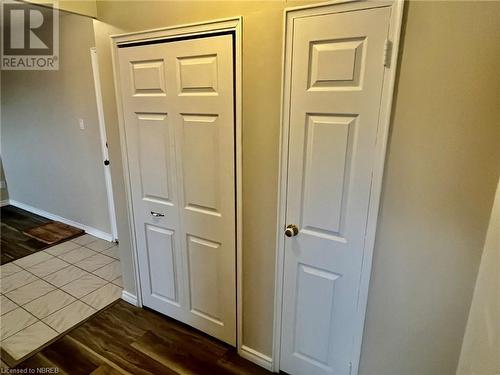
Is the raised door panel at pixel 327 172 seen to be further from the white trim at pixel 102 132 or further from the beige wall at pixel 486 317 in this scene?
A: the white trim at pixel 102 132

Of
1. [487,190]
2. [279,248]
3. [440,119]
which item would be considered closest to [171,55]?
[279,248]

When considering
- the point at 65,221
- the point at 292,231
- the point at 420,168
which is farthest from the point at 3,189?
the point at 420,168

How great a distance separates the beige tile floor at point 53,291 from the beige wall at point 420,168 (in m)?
1.61

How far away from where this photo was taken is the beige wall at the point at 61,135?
118 inches

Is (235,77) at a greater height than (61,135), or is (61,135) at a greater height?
(235,77)

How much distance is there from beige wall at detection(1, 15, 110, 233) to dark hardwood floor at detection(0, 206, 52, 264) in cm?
20

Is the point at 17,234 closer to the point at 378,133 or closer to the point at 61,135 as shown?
the point at 61,135

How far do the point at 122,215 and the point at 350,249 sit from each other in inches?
65.2

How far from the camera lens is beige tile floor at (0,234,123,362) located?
207 cm

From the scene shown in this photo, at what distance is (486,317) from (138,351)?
1.91 meters

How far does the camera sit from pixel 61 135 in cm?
343

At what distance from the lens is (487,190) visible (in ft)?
3.46

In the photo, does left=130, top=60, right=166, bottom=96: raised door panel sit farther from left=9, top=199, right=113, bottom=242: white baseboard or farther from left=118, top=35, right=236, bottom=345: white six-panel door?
left=9, top=199, right=113, bottom=242: white baseboard

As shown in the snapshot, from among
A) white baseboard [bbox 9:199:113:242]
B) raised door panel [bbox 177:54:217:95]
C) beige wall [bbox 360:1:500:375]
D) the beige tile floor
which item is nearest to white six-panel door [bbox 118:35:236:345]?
raised door panel [bbox 177:54:217:95]
